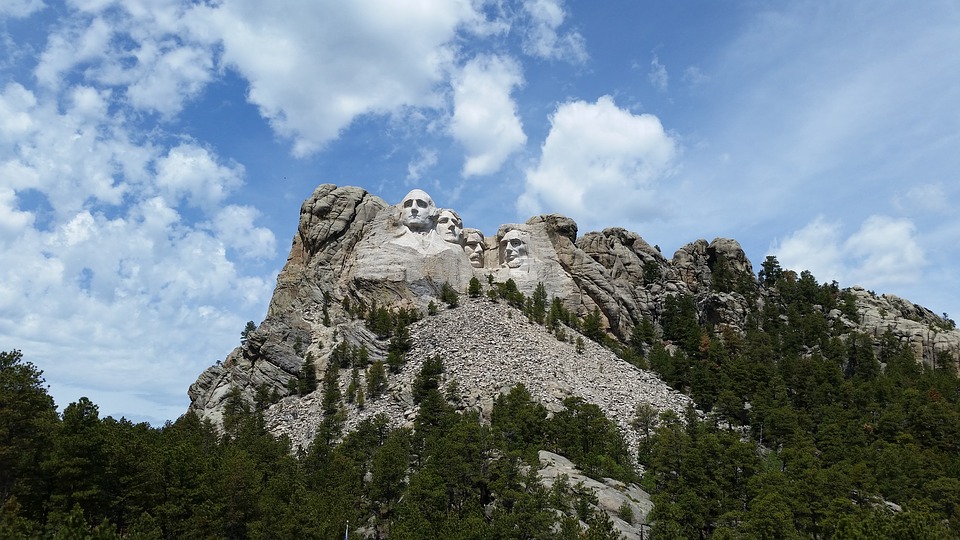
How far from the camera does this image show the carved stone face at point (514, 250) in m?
93.8

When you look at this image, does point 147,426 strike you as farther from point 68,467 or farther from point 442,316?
point 442,316

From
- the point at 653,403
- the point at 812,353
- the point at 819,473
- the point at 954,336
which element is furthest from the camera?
the point at 954,336

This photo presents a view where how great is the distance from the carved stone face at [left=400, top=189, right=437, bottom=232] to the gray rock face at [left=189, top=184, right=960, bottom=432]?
0.45 feet

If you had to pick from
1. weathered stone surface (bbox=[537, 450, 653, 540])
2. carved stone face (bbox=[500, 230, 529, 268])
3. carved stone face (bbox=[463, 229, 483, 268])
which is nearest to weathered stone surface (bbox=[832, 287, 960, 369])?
carved stone face (bbox=[500, 230, 529, 268])

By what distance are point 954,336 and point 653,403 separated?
1947 inches

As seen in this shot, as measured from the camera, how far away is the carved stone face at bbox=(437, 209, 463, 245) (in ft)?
297

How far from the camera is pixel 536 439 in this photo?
178 ft

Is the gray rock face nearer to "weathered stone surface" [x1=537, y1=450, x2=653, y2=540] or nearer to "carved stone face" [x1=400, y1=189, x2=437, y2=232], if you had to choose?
Answer: "carved stone face" [x1=400, y1=189, x2=437, y2=232]

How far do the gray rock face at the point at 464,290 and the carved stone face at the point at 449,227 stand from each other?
0.17 m

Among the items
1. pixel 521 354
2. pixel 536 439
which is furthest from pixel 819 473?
pixel 521 354

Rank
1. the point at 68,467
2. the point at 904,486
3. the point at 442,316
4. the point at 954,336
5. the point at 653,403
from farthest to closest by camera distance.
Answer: the point at 954,336 → the point at 442,316 → the point at 653,403 → the point at 904,486 → the point at 68,467

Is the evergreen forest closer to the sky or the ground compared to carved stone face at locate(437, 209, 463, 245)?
Result: closer to the ground

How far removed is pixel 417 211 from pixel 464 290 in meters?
10.6

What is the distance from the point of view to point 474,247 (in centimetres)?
9575
